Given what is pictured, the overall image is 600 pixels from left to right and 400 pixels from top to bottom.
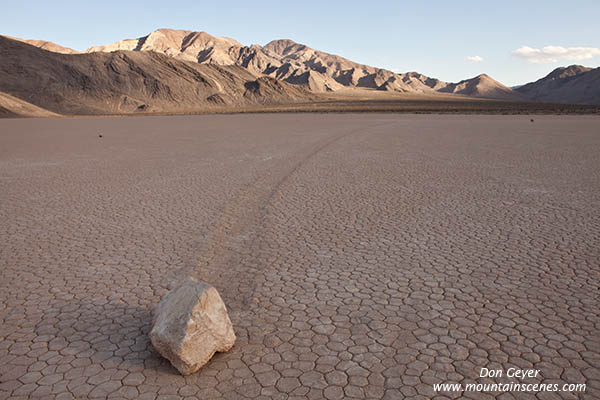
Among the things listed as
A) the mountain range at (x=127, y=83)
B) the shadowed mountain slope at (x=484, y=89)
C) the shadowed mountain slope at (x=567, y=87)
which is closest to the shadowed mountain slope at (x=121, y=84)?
the mountain range at (x=127, y=83)

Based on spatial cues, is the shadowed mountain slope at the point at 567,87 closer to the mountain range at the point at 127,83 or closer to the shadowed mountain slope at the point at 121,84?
the mountain range at the point at 127,83

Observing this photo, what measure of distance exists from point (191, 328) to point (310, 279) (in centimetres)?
167

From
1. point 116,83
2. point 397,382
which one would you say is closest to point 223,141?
point 397,382

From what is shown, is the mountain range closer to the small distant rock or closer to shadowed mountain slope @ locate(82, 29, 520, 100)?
shadowed mountain slope @ locate(82, 29, 520, 100)

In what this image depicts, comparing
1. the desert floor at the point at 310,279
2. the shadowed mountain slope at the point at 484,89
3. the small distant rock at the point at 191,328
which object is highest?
the shadowed mountain slope at the point at 484,89

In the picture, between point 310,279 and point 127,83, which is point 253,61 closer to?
point 127,83

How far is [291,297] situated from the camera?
4043 mm

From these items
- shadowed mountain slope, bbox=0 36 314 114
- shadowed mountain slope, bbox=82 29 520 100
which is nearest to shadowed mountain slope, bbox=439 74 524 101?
shadowed mountain slope, bbox=82 29 520 100

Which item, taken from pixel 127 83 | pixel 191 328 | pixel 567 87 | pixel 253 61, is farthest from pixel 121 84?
pixel 567 87

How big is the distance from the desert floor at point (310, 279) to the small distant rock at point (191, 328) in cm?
11

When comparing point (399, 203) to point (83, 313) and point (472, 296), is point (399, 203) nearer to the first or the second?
point (472, 296)

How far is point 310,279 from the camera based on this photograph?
4.42 m

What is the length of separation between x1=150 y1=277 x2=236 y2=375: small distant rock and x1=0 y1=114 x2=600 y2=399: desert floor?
114mm

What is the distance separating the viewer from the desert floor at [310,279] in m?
2.97
